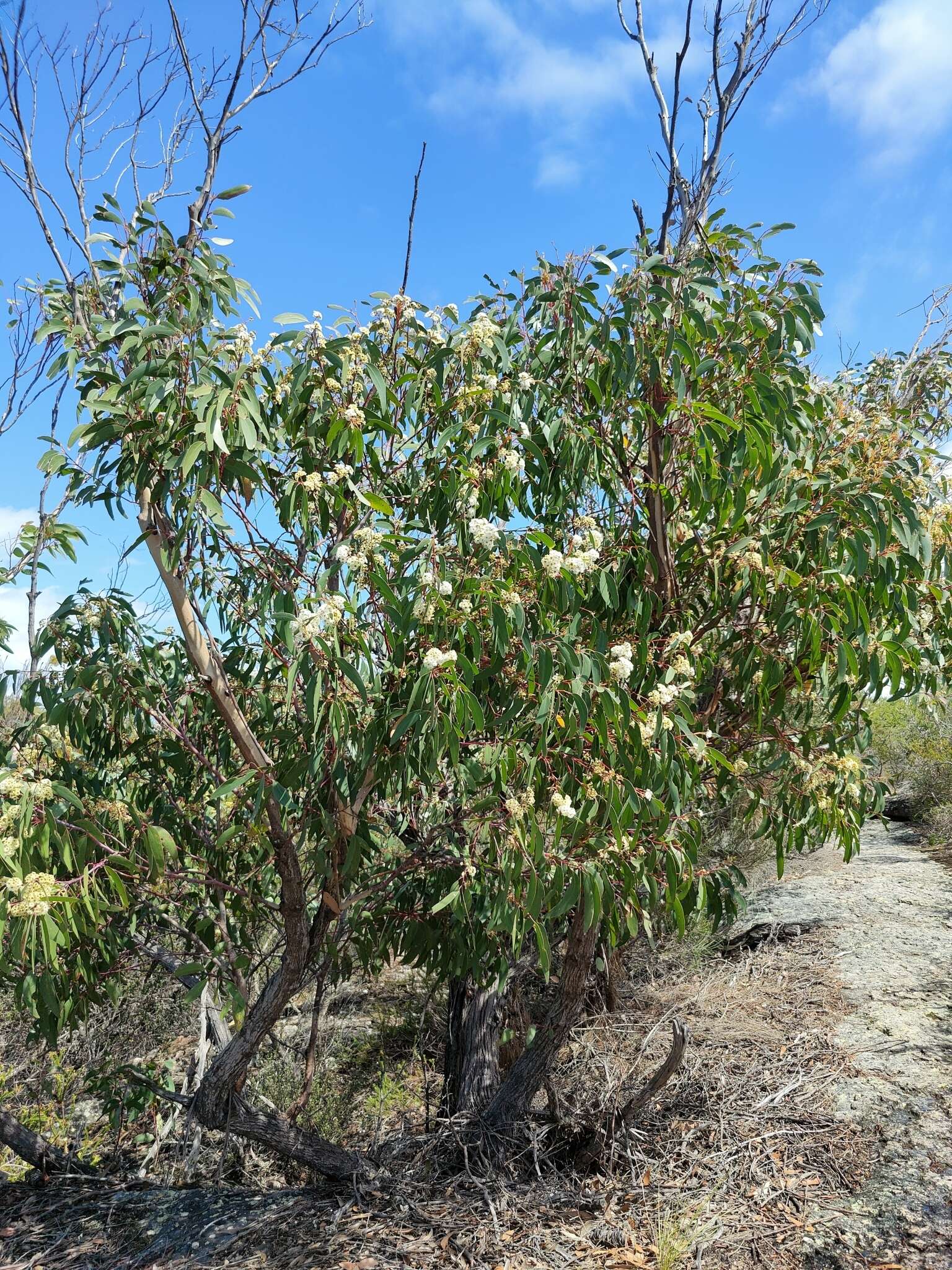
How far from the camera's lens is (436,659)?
7.86ft

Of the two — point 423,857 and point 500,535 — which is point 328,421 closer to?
point 500,535

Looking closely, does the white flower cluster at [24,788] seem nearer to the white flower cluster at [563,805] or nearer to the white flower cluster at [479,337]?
the white flower cluster at [563,805]

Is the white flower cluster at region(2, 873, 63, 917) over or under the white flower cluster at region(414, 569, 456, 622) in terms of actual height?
under

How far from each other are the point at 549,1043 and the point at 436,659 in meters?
2.39

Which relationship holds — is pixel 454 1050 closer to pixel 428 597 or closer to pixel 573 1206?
pixel 573 1206

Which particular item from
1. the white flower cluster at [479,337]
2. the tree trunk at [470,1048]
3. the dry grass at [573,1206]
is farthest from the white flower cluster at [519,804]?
the tree trunk at [470,1048]

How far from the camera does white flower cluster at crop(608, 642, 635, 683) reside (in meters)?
2.62

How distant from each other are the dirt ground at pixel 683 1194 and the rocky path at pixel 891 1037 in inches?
0.4

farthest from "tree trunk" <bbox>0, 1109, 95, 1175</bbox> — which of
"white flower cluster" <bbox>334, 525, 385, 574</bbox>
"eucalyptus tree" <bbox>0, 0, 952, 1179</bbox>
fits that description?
"white flower cluster" <bbox>334, 525, 385, 574</bbox>

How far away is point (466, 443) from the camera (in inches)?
115

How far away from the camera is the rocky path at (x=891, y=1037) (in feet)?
10.4

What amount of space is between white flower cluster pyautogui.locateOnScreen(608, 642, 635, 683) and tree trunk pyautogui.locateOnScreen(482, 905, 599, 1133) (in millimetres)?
1583

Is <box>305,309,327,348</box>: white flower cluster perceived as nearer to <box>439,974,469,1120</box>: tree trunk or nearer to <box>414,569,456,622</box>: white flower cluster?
<box>414,569,456,622</box>: white flower cluster

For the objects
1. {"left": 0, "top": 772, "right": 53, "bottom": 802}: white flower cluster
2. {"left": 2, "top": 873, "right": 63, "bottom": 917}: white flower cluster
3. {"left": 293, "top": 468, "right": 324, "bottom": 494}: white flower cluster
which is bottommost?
{"left": 2, "top": 873, "right": 63, "bottom": 917}: white flower cluster
